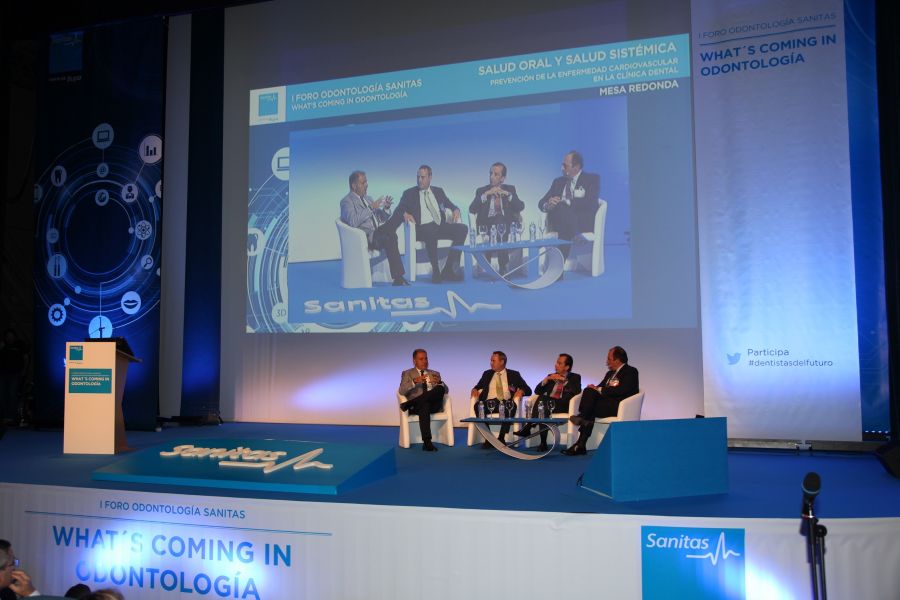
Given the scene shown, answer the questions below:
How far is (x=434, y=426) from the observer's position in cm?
594

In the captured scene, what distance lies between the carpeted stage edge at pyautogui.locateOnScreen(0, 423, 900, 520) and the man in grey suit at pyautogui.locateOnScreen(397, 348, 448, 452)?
0.62 ft

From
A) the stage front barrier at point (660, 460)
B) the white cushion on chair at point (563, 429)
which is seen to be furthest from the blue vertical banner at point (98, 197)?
the stage front barrier at point (660, 460)

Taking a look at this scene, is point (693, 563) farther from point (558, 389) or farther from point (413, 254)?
point (413, 254)

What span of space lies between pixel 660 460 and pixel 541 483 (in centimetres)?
72

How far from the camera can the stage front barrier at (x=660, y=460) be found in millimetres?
3533

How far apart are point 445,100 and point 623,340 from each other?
2.78 meters

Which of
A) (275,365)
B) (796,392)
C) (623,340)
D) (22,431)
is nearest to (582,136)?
(623,340)

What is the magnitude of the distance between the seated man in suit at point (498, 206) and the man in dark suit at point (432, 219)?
0.19 metres

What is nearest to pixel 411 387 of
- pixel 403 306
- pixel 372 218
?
pixel 403 306

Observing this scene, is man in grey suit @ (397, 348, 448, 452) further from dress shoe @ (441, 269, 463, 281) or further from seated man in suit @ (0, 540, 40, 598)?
seated man in suit @ (0, 540, 40, 598)

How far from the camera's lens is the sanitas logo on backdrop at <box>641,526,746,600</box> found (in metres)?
3.02

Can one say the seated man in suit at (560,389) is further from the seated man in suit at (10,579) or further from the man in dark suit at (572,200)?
the seated man in suit at (10,579)

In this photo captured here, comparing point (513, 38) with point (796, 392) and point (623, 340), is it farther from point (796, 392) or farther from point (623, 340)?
point (796, 392)

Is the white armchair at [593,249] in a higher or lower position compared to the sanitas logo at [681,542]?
higher
